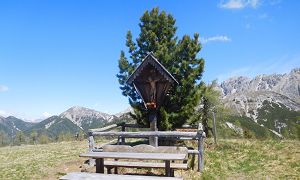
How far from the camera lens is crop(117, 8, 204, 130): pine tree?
843 inches

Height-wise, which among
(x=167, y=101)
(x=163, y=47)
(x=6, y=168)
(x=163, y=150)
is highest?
(x=163, y=47)

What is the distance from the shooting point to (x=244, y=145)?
2173 centimetres

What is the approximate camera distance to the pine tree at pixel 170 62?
2141 centimetres

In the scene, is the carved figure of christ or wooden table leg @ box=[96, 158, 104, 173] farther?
the carved figure of christ

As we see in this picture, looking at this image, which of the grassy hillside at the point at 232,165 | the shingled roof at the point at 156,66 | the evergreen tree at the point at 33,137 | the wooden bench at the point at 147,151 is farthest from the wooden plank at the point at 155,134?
the evergreen tree at the point at 33,137

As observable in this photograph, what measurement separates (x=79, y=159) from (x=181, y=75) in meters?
8.54

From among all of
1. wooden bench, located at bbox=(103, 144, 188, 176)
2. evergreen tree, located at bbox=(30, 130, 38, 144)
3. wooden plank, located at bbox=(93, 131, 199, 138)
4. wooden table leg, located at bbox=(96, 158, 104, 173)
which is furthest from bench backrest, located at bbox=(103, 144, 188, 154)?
evergreen tree, located at bbox=(30, 130, 38, 144)

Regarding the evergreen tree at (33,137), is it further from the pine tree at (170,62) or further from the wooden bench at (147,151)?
the wooden bench at (147,151)

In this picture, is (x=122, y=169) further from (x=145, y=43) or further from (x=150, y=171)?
(x=145, y=43)

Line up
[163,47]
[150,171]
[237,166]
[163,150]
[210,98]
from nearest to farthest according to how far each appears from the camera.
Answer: [163,150] < [150,171] < [237,166] < [163,47] < [210,98]

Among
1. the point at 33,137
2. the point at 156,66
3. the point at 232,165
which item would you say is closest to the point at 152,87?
the point at 156,66

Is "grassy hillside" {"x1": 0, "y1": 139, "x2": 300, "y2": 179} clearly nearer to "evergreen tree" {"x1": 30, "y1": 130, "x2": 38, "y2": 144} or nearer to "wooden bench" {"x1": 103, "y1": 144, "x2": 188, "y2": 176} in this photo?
"wooden bench" {"x1": 103, "y1": 144, "x2": 188, "y2": 176}

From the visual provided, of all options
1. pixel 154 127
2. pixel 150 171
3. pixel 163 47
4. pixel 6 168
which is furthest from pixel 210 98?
pixel 6 168

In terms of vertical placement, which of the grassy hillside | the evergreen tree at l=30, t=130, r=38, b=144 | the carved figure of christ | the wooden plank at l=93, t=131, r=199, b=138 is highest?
the carved figure of christ
